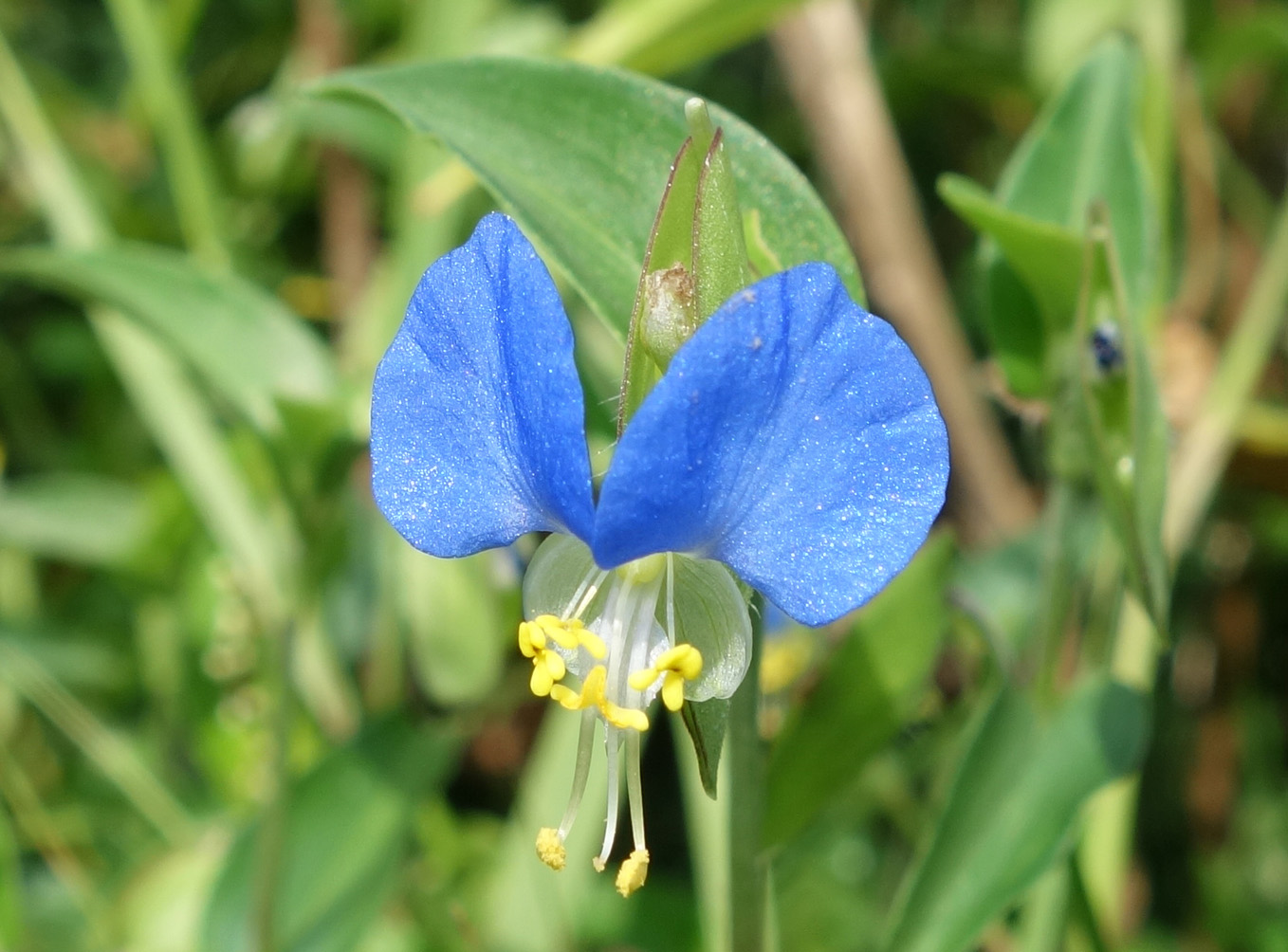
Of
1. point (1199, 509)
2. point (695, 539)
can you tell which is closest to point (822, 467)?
point (695, 539)

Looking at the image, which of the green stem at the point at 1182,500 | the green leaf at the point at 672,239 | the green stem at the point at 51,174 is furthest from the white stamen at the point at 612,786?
the green stem at the point at 51,174

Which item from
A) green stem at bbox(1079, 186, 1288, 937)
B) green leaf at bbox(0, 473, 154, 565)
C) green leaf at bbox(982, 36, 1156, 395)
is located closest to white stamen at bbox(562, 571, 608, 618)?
green leaf at bbox(982, 36, 1156, 395)

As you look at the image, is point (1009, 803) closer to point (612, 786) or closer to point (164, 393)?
point (612, 786)

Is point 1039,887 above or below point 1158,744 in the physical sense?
above

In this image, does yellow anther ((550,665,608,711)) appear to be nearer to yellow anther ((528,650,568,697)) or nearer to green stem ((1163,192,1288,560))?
yellow anther ((528,650,568,697))

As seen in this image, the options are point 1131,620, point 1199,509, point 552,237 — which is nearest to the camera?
point 552,237

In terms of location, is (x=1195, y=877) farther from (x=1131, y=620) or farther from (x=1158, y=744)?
(x=1131, y=620)

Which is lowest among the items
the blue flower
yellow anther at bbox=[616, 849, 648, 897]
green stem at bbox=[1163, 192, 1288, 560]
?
green stem at bbox=[1163, 192, 1288, 560]
